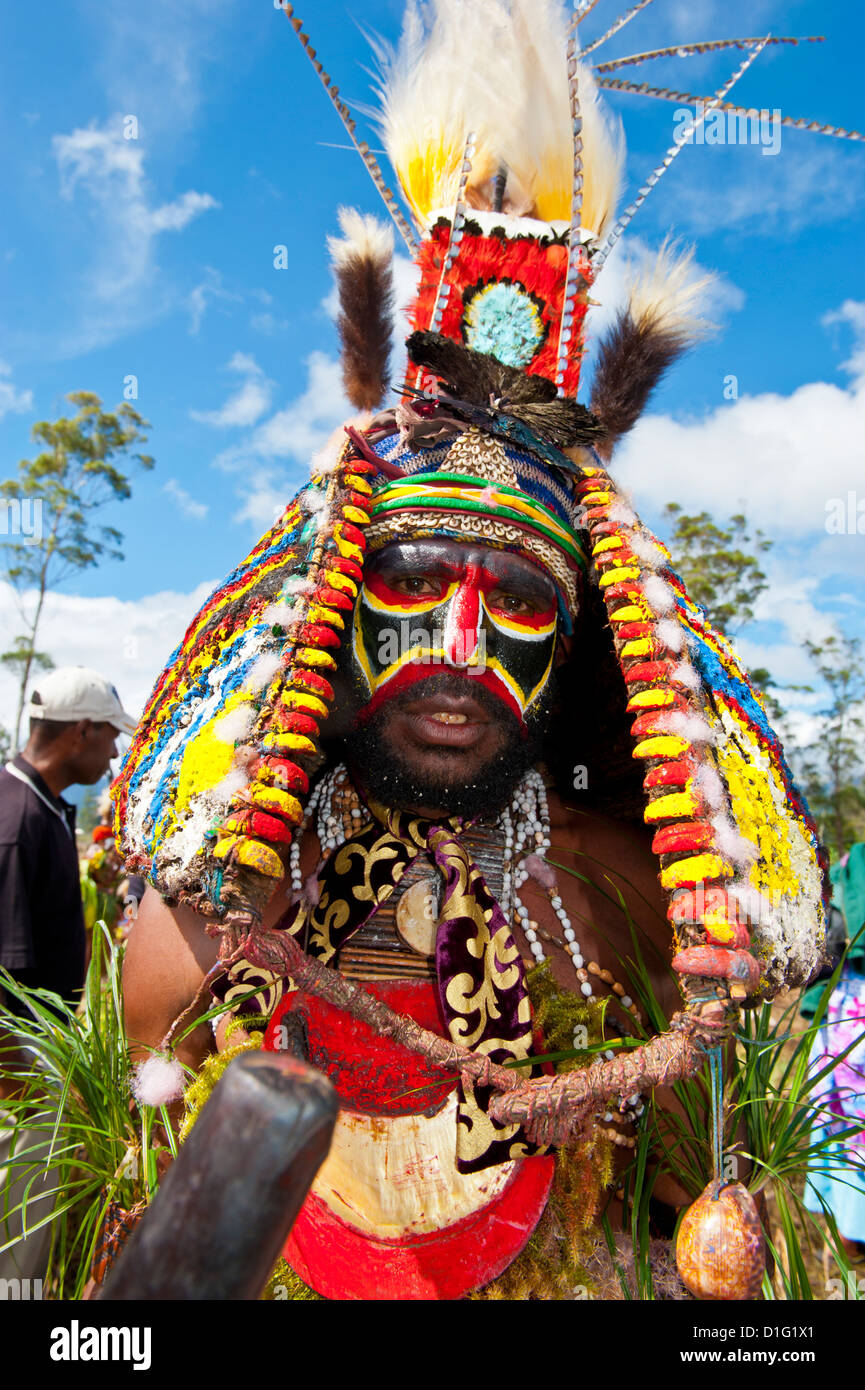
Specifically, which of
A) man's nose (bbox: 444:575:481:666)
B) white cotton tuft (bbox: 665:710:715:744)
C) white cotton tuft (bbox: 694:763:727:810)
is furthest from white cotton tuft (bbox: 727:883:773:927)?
man's nose (bbox: 444:575:481:666)

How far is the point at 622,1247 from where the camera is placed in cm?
195

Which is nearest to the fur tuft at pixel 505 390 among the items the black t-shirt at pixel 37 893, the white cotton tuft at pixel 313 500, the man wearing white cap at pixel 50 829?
the white cotton tuft at pixel 313 500

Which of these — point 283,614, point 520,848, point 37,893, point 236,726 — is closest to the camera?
point 236,726

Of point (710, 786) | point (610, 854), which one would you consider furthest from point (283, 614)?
point (610, 854)

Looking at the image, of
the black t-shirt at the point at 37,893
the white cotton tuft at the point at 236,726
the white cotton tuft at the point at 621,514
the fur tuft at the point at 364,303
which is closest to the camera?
Result: the white cotton tuft at the point at 236,726

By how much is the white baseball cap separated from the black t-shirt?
320 millimetres

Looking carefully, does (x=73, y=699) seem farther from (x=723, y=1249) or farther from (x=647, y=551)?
(x=723, y=1249)

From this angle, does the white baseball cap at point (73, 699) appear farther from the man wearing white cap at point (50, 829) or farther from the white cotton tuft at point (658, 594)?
the white cotton tuft at point (658, 594)

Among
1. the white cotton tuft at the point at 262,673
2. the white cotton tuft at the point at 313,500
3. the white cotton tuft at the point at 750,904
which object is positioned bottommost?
the white cotton tuft at the point at 750,904

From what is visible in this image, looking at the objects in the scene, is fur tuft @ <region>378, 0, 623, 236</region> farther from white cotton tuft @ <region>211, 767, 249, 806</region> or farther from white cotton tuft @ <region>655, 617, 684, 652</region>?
white cotton tuft @ <region>211, 767, 249, 806</region>

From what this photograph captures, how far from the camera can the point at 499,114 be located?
2262mm

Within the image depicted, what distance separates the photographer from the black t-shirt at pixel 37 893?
10.5 ft

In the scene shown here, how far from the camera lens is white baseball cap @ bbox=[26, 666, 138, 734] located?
3.90 meters

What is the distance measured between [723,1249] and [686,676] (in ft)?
3.51
